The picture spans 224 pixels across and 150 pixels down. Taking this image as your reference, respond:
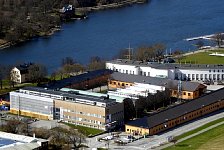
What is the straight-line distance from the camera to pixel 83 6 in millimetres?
26359

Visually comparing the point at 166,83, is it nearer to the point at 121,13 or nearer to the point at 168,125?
the point at 168,125

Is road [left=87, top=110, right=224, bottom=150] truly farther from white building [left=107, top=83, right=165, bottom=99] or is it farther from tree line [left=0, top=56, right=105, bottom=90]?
tree line [left=0, top=56, right=105, bottom=90]

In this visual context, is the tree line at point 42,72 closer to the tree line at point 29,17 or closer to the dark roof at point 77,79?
the dark roof at point 77,79

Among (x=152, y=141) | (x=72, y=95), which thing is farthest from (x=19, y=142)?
(x=72, y=95)

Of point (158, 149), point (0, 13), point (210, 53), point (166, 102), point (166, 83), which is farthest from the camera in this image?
point (0, 13)

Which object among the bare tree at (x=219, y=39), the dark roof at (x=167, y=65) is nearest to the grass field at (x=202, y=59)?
the dark roof at (x=167, y=65)

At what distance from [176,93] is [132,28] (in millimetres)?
8765

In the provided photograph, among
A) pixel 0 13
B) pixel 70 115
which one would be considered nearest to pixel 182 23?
pixel 0 13

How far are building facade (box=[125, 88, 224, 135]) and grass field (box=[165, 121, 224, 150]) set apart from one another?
2.15 ft

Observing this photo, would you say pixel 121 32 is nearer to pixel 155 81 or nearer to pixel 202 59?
pixel 202 59

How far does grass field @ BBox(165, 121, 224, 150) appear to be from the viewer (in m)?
8.89

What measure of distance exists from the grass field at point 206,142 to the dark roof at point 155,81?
7.46 feet

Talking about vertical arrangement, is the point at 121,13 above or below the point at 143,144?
above

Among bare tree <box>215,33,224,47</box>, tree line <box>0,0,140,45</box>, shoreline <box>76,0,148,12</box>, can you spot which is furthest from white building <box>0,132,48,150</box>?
shoreline <box>76,0,148,12</box>
